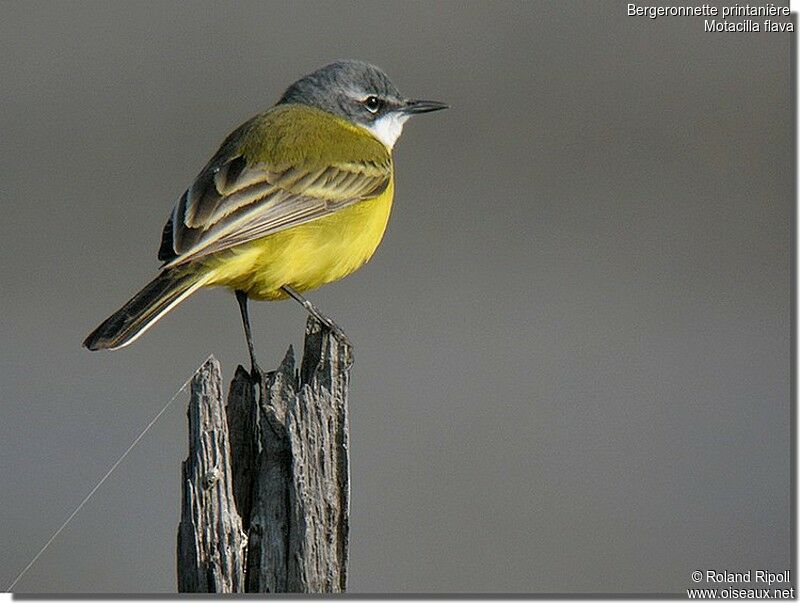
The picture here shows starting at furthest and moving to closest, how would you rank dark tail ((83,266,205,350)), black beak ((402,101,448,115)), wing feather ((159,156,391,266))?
black beak ((402,101,448,115))
wing feather ((159,156,391,266))
dark tail ((83,266,205,350))

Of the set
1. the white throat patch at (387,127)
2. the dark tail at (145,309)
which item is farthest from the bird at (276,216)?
the white throat patch at (387,127)

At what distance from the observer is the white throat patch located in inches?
267

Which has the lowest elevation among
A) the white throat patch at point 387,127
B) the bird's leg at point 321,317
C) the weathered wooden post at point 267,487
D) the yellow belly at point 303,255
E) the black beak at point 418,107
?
the weathered wooden post at point 267,487

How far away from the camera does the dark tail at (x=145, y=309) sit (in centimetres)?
446

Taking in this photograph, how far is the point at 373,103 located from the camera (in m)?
6.76

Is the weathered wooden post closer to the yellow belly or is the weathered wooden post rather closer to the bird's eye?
the yellow belly

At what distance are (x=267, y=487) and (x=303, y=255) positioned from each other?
1.44m

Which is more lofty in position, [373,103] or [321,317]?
[373,103]

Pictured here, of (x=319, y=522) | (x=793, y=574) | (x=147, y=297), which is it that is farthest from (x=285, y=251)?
(x=793, y=574)

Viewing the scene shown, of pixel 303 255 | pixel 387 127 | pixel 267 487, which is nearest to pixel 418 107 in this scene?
pixel 387 127

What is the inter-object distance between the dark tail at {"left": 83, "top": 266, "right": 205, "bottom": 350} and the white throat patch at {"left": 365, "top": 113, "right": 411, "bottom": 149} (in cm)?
212

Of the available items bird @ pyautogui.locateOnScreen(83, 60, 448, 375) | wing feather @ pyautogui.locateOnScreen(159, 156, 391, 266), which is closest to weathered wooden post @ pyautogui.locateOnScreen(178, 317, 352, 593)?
bird @ pyautogui.locateOnScreen(83, 60, 448, 375)

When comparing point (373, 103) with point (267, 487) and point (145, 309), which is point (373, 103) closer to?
point (145, 309)

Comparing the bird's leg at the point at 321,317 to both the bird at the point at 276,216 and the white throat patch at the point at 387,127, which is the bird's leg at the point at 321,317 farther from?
the white throat patch at the point at 387,127
